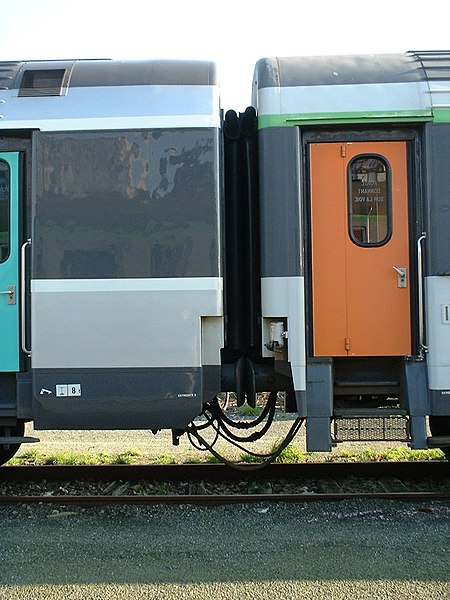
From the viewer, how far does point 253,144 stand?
5.83 meters

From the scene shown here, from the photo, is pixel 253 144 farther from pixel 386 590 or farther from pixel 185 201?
pixel 386 590

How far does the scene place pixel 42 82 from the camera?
18.5 feet

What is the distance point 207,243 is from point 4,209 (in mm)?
1874

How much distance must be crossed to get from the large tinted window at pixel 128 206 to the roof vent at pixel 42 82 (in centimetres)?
55

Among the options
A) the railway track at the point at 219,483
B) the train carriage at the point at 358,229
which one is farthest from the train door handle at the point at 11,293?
the train carriage at the point at 358,229

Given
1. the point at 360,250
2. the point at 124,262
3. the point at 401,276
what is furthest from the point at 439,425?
the point at 124,262

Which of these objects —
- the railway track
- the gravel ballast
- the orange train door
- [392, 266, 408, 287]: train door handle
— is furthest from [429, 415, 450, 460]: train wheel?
[392, 266, 408, 287]: train door handle

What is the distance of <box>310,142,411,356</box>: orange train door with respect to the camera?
5449 millimetres

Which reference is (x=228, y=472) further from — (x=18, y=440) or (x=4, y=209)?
(x=4, y=209)

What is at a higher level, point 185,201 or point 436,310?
point 185,201

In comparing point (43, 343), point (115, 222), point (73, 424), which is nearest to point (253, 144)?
point (115, 222)

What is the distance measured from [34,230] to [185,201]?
1.33m

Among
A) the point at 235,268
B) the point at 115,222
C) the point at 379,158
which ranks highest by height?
the point at 379,158

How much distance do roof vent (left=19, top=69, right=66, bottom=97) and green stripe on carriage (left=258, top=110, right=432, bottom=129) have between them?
1.97m
